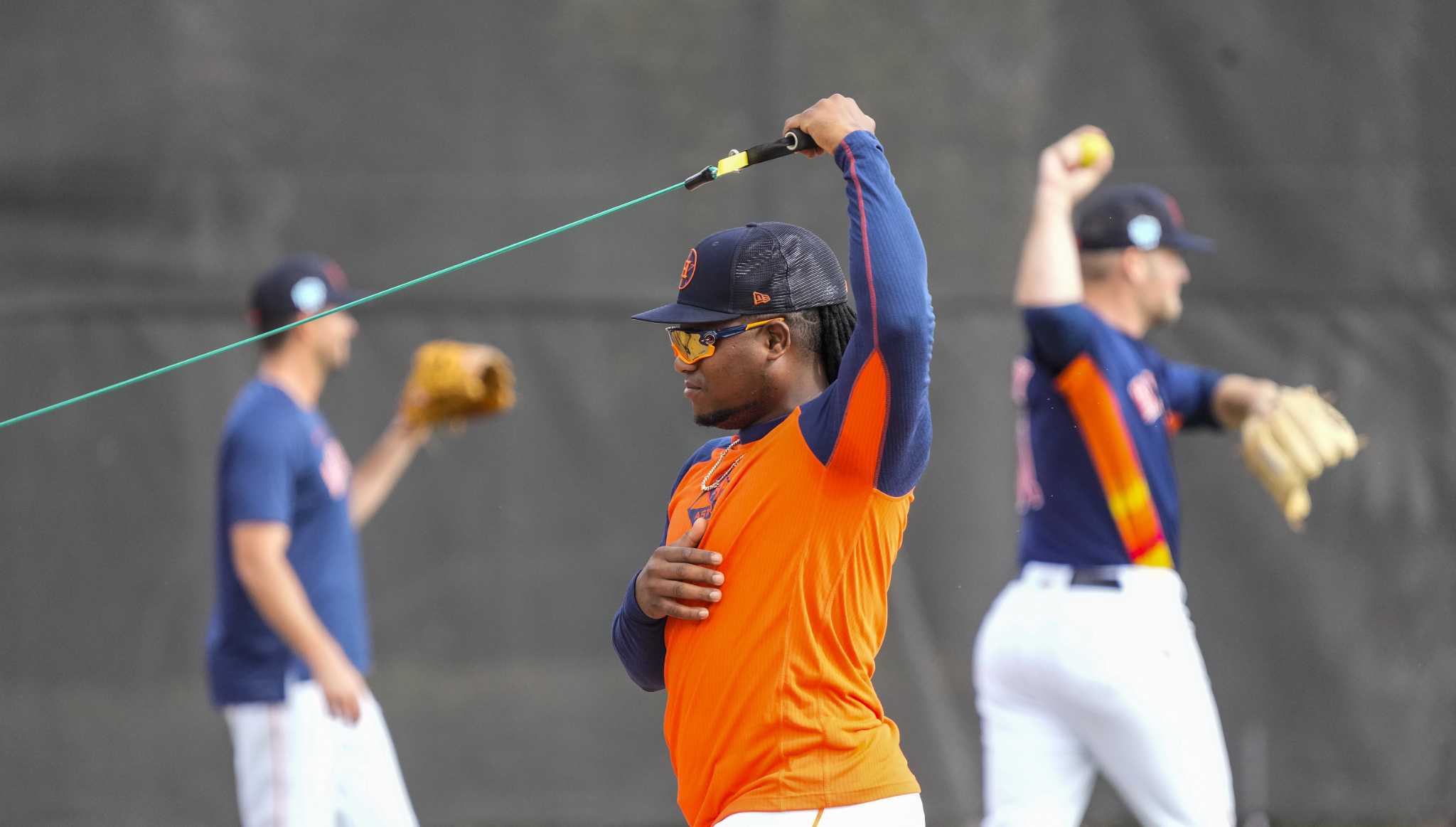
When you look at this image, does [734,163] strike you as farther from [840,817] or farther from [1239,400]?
[1239,400]

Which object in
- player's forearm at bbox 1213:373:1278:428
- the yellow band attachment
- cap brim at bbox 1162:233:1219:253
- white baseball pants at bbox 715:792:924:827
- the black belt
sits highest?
the yellow band attachment

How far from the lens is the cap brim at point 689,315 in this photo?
8.44 feet

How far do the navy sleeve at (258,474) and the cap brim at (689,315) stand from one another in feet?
6.81

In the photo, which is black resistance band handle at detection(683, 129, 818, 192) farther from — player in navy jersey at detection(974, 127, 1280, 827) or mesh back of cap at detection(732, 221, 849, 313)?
player in navy jersey at detection(974, 127, 1280, 827)

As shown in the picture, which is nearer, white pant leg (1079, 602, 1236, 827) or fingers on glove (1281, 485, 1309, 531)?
white pant leg (1079, 602, 1236, 827)

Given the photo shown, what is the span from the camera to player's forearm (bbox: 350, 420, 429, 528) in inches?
210

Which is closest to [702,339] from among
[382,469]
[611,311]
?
[382,469]

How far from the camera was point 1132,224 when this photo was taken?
15.1ft

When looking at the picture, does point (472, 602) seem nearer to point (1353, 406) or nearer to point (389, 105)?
point (389, 105)

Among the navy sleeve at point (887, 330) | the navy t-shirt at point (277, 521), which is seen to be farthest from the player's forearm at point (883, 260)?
the navy t-shirt at point (277, 521)

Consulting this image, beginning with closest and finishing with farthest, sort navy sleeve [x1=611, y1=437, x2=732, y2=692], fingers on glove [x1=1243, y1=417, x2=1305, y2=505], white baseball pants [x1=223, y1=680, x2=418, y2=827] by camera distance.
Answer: navy sleeve [x1=611, y1=437, x2=732, y2=692] → white baseball pants [x1=223, y1=680, x2=418, y2=827] → fingers on glove [x1=1243, y1=417, x2=1305, y2=505]

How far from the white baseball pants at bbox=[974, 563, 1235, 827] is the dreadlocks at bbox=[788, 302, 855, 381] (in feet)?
5.44

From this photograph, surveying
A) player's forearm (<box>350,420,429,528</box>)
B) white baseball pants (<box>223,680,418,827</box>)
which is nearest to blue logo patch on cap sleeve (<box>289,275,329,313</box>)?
player's forearm (<box>350,420,429,528</box>)

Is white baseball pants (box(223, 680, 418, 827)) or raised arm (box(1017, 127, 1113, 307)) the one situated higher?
raised arm (box(1017, 127, 1113, 307))
